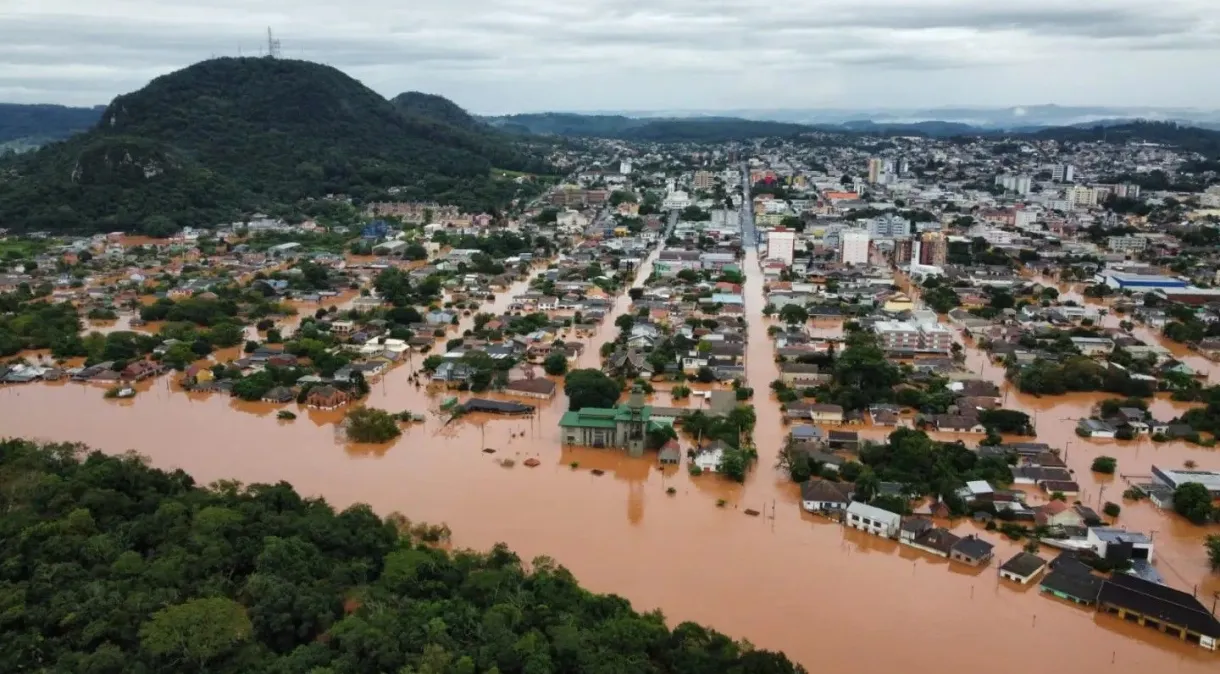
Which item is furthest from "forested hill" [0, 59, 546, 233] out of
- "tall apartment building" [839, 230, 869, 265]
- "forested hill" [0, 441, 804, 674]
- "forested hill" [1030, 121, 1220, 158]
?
"forested hill" [1030, 121, 1220, 158]

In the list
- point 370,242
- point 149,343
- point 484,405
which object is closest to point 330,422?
point 484,405

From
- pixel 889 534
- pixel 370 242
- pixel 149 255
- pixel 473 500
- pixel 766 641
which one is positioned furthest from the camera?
pixel 370 242

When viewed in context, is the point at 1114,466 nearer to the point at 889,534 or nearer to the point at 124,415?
the point at 889,534

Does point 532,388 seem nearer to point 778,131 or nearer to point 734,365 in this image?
point 734,365

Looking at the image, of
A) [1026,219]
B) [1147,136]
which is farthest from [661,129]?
[1026,219]

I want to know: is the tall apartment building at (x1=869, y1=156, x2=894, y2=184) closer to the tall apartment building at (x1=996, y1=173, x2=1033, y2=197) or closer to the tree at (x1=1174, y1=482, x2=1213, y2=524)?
the tall apartment building at (x1=996, y1=173, x2=1033, y2=197)

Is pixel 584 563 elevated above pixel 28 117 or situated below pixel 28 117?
below

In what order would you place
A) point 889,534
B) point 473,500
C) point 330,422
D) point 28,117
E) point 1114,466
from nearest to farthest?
point 889,534 < point 473,500 < point 1114,466 < point 330,422 < point 28,117
